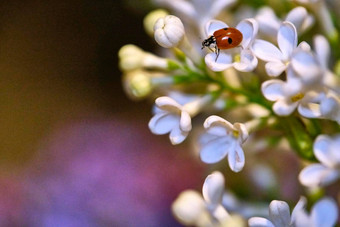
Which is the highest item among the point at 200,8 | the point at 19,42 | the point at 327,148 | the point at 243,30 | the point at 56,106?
the point at 19,42

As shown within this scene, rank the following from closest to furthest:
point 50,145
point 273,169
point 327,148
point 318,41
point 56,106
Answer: point 327,148 < point 318,41 < point 273,169 < point 50,145 < point 56,106

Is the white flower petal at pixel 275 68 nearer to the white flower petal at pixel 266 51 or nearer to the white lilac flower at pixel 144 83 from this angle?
the white flower petal at pixel 266 51

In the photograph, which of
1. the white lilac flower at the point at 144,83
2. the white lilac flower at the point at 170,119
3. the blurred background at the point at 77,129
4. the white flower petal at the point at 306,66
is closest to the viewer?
the white flower petal at the point at 306,66

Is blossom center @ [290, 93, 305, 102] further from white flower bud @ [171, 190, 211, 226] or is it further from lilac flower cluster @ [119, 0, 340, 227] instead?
white flower bud @ [171, 190, 211, 226]

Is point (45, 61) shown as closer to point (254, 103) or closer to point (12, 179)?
point (12, 179)

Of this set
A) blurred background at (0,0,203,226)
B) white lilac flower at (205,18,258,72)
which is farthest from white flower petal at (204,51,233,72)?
blurred background at (0,0,203,226)

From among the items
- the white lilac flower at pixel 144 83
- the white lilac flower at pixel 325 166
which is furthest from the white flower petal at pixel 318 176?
the white lilac flower at pixel 144 83

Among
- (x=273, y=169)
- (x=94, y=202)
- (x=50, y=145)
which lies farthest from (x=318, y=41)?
(x=50, y=145)
